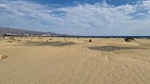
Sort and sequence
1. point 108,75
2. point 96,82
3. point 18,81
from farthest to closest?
point 108,75, point 18,81, point 96,82

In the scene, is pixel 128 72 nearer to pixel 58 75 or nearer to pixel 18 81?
pixel 58 75

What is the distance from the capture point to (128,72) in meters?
10.7

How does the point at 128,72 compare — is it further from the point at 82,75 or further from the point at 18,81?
the point at 18,81

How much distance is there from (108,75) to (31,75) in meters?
3.72

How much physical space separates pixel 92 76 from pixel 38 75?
104 inches

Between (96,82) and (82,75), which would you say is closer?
(96,82)

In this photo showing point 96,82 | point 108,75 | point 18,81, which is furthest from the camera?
point 108,75

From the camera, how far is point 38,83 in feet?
29.4

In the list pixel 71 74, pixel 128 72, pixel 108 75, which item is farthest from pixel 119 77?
pixel 71 74

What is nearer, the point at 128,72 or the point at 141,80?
the point at 141,80

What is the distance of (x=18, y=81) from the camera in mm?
9445

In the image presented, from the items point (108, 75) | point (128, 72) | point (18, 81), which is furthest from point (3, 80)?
point (128, 72)

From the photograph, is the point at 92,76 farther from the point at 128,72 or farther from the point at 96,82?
the point at 128,72

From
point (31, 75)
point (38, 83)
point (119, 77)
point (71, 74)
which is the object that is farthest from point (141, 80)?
point (31, 75)
